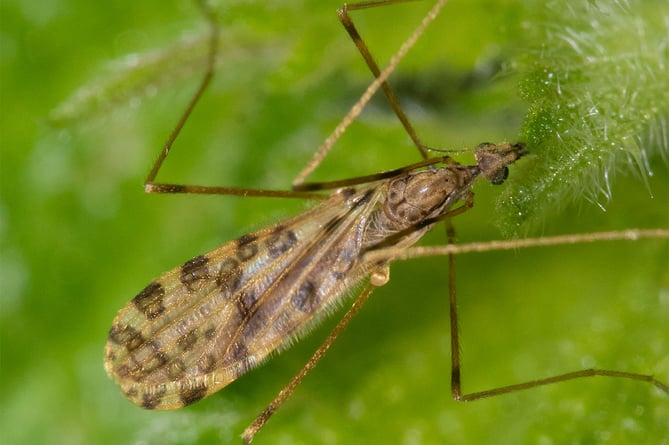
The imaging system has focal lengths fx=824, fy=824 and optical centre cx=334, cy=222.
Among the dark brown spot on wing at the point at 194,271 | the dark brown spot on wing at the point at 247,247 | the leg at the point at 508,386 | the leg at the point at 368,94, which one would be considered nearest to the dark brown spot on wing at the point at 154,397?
the dark brown spot on wing at the point at 194,271

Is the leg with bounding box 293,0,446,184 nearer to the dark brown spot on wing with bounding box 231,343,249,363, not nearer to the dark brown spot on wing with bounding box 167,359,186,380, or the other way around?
the dark brown spot on wing with bounding box 231,343,249,363

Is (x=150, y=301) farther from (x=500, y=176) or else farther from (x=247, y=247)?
(x=500, y=176)

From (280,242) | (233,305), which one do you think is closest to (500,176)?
(280,242)

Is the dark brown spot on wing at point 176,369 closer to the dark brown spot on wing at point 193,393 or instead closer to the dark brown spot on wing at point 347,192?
the dark brown spot on wing at point 193,393

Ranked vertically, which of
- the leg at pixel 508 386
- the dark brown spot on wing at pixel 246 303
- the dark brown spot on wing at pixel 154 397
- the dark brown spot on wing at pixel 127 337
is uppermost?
the dark brown spot on wing at pixel 127 337

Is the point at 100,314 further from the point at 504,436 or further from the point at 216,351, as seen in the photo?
the point at 504,436
